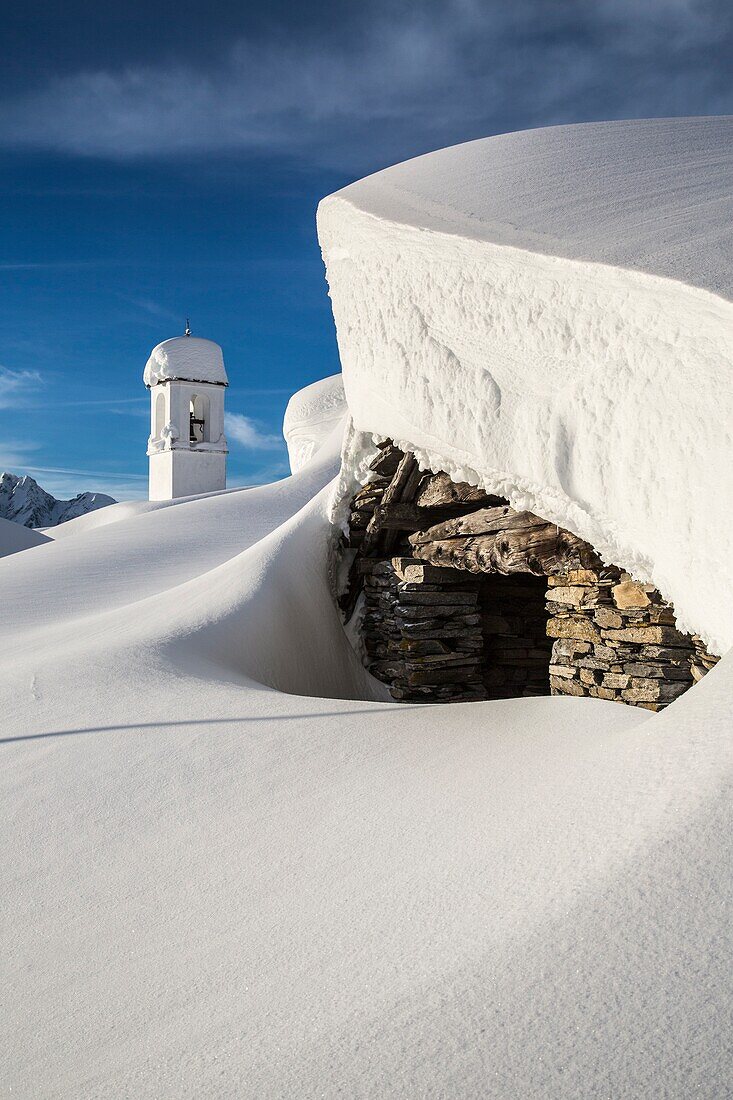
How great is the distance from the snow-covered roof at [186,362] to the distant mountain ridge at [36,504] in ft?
93.2

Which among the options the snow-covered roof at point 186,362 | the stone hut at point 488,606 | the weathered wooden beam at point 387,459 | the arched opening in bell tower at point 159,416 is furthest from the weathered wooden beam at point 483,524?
the arched opening in bell tower at point 159,416

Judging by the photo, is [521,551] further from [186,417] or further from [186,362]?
[186,417]

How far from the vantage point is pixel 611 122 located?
5.50 meters

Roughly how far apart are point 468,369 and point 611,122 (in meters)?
2.33


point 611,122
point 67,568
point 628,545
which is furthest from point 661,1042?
point 67,568

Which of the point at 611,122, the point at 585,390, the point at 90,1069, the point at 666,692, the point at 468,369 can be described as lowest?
the point at 90,1069

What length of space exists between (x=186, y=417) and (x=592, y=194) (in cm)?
1865

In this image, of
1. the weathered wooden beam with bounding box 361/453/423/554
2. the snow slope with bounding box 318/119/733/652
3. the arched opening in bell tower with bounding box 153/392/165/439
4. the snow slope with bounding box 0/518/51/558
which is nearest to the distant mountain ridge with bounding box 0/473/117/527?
the arched opening in bell tower with bounding box 153/392/165/439

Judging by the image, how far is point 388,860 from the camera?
8.32 feet

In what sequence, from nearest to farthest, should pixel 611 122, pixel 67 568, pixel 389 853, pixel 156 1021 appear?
pixel 156 1021
pixel 389 853
pixel 611 122
pixel 67 568

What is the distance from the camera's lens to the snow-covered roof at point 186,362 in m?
21.4

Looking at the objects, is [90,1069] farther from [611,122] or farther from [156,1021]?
[611,122]

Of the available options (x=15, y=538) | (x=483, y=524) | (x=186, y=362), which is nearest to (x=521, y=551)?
(x=483, y=524)

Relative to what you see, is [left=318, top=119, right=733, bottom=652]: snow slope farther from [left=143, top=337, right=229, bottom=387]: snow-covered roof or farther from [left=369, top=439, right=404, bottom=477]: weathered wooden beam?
[left=143, top=337, right=229, bottom=387]: snow-covered roof
